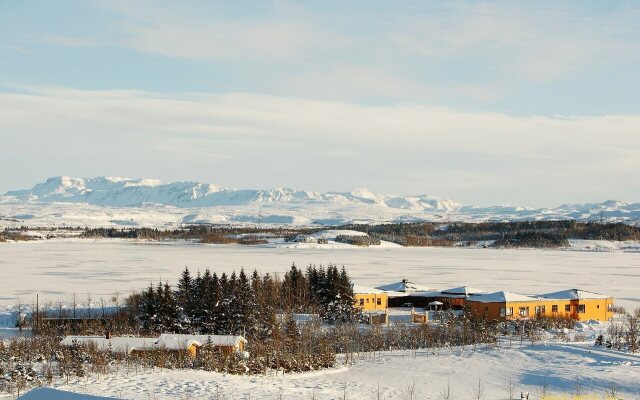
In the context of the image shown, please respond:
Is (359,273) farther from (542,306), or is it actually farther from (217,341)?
(217,341)

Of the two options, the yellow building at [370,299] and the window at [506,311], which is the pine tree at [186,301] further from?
the window at [506,311]

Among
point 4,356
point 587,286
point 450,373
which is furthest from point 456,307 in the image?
point 4,356

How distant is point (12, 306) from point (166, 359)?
24.6 metres

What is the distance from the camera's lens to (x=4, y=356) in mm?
28203

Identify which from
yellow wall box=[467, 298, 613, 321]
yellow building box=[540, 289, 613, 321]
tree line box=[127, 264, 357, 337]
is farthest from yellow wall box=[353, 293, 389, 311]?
yellow building box=[540, 289, 613, 321]

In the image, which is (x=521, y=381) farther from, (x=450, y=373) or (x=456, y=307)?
(x=456, y=307)

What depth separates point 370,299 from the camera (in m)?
51.2

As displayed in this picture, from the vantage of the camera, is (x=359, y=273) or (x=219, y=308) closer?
(x=219, y=308)

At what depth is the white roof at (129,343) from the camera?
100 feet

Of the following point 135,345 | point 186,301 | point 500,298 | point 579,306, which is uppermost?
point 500,298

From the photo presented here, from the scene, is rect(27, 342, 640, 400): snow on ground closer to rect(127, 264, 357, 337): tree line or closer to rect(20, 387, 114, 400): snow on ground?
rect(20, 387, 114, 400): snow on ground

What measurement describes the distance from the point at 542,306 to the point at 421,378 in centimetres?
2209

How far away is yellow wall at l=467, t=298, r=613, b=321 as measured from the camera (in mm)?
45781

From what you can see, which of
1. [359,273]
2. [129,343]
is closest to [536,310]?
[129,343]
